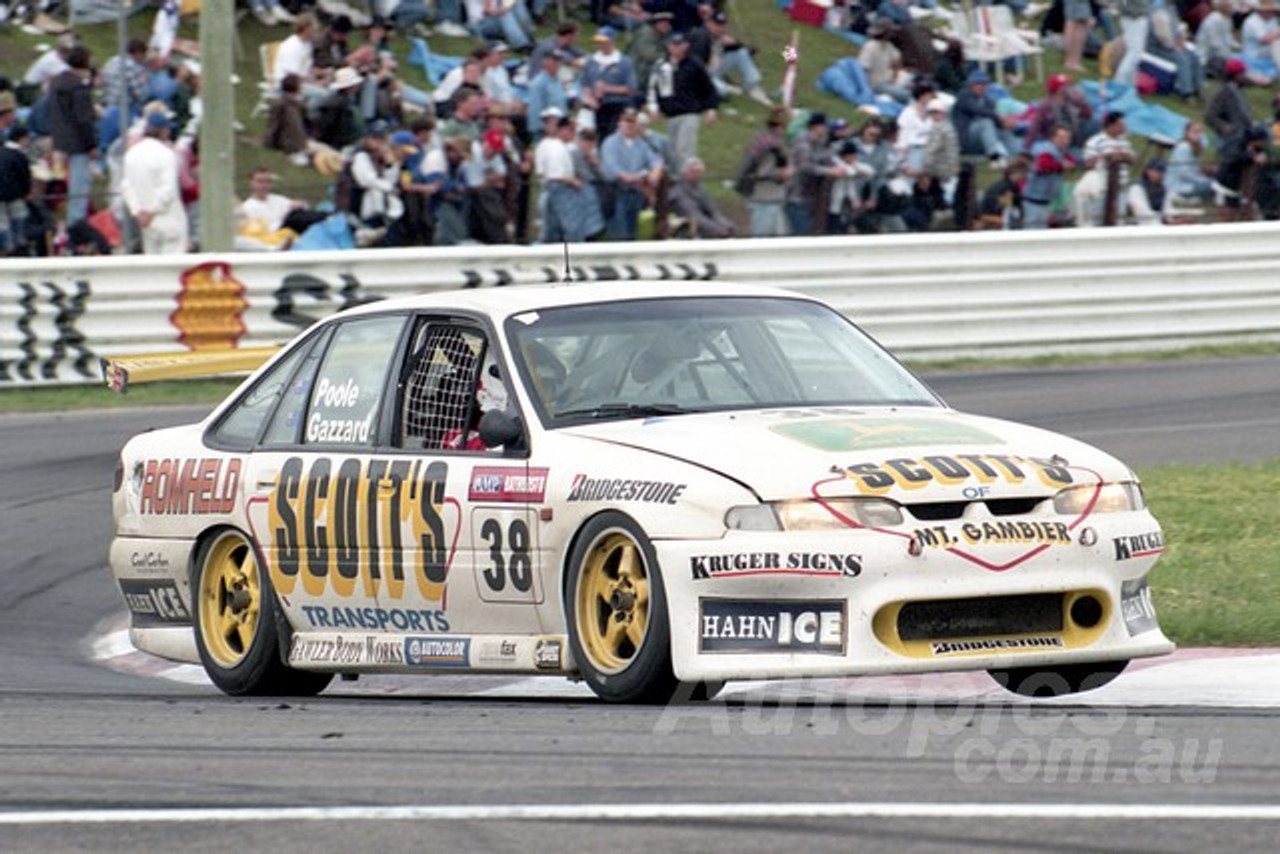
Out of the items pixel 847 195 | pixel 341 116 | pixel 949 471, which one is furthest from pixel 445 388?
pixel 341 116

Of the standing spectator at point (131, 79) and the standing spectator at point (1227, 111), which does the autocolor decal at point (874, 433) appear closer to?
the standing spectator at point (131, 79)

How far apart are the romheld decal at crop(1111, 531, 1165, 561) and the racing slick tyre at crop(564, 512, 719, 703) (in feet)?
4.07

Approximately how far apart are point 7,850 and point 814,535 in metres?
2.66

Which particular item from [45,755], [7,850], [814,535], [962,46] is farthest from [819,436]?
[962,46]

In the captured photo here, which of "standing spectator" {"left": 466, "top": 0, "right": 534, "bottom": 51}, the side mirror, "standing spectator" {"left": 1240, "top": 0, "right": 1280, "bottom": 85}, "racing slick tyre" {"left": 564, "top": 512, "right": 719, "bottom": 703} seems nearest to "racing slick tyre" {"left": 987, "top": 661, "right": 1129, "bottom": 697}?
"racing slick tyre" {"left": 564, "top": 512, "right": 719, "bottom": 703}

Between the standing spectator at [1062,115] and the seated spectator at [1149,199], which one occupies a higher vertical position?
the standing spectator at [1062,115]

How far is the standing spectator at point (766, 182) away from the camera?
68.9ft

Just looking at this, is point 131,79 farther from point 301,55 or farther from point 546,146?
point 546,146

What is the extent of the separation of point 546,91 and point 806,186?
2.65 meters

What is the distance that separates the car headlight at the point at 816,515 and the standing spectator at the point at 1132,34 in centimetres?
2323

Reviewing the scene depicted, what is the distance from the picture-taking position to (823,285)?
20094 mm

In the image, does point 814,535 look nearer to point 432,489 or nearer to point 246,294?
point 432,489

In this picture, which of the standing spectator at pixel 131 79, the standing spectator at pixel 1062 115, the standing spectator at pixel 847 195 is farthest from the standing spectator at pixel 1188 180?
the standing spectator at pixel 131 79

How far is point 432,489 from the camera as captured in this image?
27.1 feet
